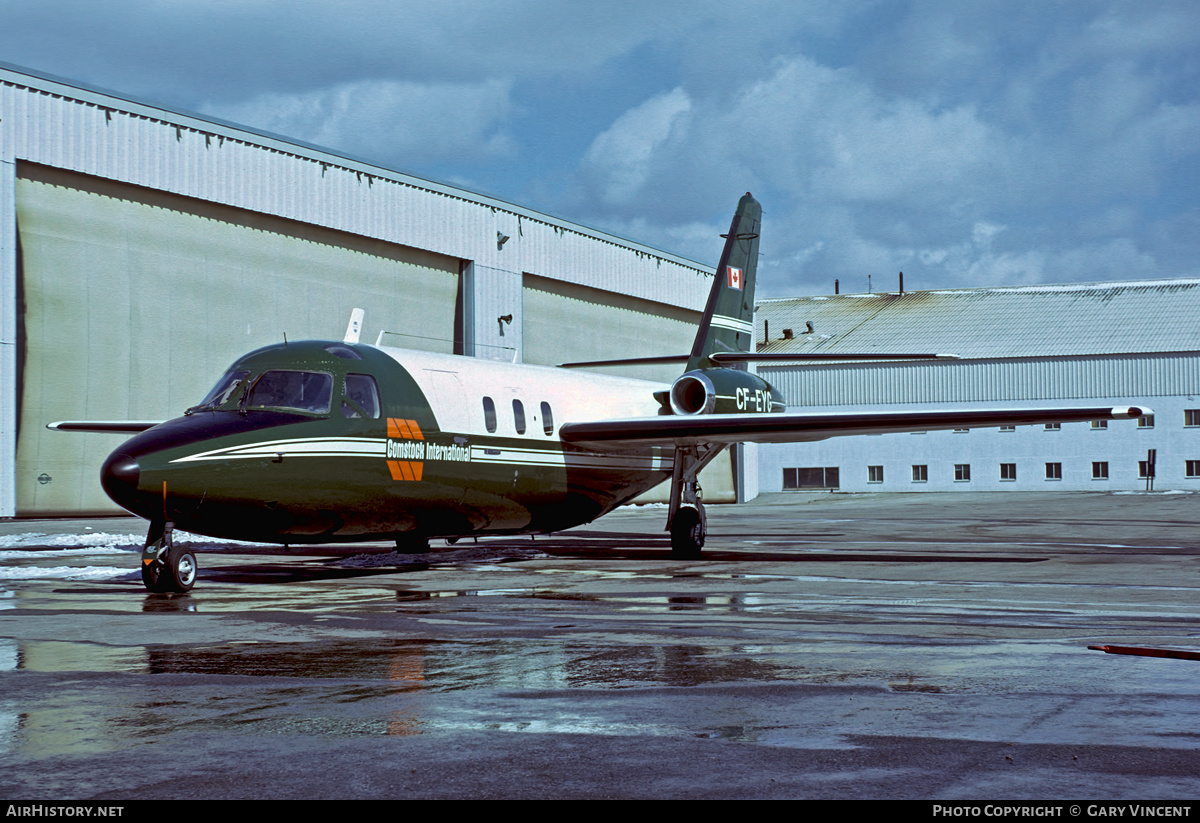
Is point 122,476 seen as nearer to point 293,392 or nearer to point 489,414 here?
point 293,392

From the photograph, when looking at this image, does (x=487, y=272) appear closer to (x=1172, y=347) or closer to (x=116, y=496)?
(x=116, y=496)

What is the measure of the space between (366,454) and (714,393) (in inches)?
295

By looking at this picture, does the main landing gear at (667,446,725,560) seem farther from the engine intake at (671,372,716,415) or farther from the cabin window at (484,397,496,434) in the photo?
the cabin window at (484,397,496,434)

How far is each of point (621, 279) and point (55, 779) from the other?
132 feet

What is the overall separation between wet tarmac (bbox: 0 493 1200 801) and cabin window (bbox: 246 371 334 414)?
209 cm

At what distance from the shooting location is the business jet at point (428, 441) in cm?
1306

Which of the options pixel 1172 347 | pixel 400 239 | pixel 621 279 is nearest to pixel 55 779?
pixel 400 239

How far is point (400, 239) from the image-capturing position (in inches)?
1375

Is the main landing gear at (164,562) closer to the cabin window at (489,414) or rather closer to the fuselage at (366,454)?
the fuselage at (366,454)

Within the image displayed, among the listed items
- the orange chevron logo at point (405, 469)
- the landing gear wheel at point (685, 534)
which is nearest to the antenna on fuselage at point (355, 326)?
the orange chevron logo at point (405, 469)

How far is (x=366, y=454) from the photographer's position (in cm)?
1487

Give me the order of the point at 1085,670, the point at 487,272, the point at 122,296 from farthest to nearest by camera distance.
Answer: the point at 487,272 < the point at 122,296 < the point at 1085,670

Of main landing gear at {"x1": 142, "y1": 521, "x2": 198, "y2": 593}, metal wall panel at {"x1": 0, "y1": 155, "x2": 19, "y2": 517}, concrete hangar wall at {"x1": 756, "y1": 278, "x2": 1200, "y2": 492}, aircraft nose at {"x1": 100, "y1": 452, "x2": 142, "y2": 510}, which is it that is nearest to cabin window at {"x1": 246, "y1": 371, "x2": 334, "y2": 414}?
main landing gear at {"x1": 142, "y1": 521, "x2": 198, "y2": 593}

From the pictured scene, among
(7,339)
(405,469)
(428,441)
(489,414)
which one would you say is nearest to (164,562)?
(405,469)
